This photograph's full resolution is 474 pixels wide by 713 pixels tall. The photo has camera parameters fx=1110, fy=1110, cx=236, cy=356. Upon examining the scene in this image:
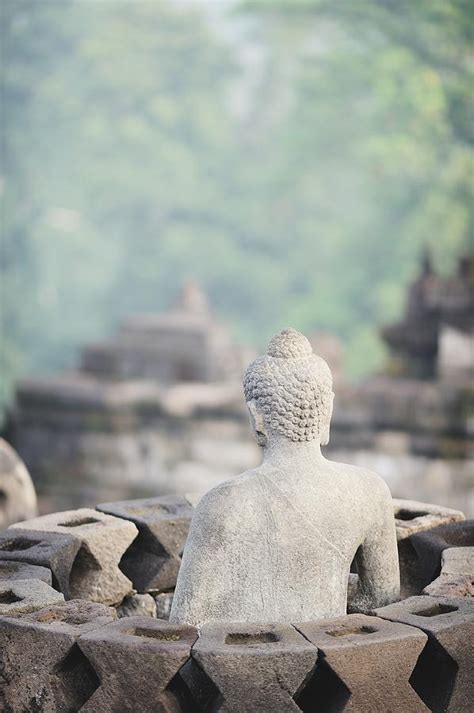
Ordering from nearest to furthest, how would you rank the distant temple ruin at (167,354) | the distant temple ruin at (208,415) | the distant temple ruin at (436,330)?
1. the distant temple ruin at (208,415)
2. the distant temple ruin at (436,330)
3. the distant temple ruin at (167,354)

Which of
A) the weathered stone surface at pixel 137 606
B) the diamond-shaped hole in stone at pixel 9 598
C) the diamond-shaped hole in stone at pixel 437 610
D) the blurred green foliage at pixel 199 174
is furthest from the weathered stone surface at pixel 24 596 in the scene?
the blurred green foliage at pixel 199 174

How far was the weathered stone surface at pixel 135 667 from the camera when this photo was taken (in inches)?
117

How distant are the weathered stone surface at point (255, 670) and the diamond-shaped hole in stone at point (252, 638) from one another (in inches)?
0.6

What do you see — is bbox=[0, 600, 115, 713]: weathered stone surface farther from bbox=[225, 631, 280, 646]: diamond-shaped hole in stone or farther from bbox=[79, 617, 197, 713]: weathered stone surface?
bbox=[225, 631, 280, 646]: diamond-shaped hole in stone

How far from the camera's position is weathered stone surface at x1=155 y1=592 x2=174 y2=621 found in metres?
4.63

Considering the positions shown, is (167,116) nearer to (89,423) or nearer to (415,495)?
(89,423)

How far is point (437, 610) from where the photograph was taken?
3.36 m

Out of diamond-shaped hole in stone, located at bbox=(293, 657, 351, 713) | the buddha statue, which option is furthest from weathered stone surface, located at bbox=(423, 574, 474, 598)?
diamond-shaped hole in stone, located at bbox=(293, 657, 351, 713)

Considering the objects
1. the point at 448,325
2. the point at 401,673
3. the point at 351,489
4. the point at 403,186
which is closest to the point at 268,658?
the point at 401,673

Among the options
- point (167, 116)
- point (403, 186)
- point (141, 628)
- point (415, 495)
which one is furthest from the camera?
point (167, 116)

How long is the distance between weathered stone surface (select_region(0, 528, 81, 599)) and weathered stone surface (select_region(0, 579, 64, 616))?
29 centimetres

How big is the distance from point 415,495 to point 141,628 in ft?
28.0

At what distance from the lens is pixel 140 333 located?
15.9m

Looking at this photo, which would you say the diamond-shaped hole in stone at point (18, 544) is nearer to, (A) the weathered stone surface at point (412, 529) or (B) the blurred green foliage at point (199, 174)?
(A) the weathered stone surface at point (412, 529)
